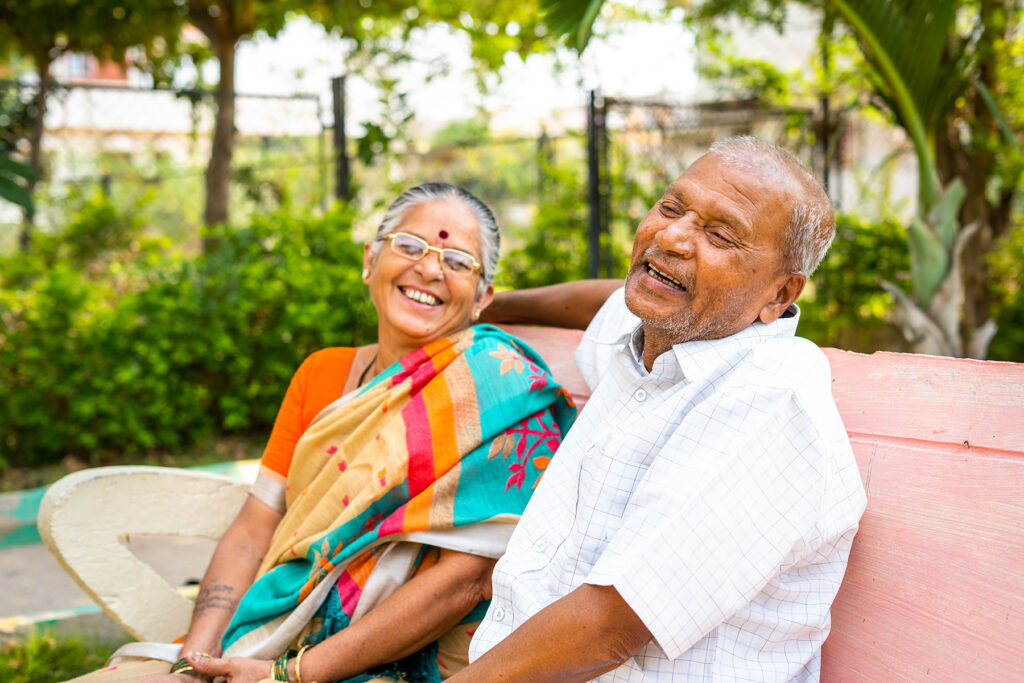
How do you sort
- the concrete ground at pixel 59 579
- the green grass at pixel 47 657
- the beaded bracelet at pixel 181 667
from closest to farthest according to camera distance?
the beaded bracelet at pixel 181 667 → the green grass at pixel 47 657 → the concrete ground at pixel 59 579

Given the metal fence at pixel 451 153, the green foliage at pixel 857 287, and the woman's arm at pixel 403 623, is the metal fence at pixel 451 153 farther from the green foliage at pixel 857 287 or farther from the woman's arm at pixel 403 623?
the woman's arm at pixel 403 623

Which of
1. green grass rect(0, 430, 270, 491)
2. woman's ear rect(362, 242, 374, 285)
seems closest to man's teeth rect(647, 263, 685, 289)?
woman's ear rect(362, 242, 374, 285)

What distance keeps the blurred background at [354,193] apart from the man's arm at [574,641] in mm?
2090

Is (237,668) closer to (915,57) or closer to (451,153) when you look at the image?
(915,57)

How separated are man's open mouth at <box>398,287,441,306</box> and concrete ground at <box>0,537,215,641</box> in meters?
1.90

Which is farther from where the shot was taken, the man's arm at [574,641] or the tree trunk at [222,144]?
the tree trunk at [222,144]

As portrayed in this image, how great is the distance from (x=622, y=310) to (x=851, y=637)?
2.84 ft

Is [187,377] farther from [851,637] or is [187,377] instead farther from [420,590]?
[851,637]

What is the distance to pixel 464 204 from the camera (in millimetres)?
2215

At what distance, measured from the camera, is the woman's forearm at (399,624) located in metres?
1.78

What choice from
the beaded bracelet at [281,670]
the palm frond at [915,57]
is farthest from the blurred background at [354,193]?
the beaded bracelet at [281,670]

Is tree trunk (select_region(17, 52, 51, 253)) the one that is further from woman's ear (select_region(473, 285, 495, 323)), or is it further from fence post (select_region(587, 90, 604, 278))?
woman's ear (select_region(473, 285, 495, 323))

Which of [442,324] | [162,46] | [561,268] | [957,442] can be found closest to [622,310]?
[442,324]

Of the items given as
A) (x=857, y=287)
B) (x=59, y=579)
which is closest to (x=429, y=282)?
(x=59, y=579)
